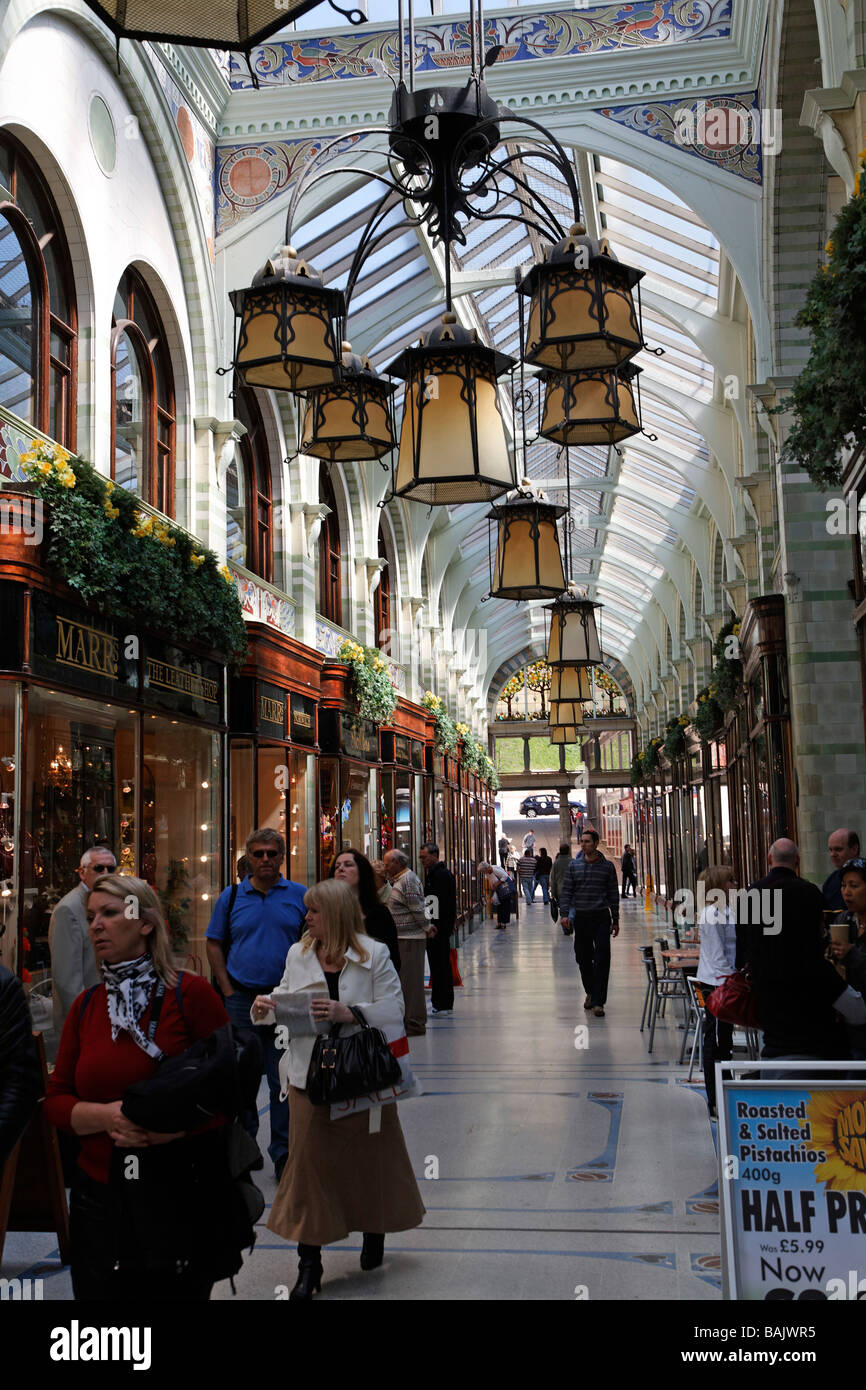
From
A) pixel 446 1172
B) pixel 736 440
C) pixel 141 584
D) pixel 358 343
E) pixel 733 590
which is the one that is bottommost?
pixel 446 1172

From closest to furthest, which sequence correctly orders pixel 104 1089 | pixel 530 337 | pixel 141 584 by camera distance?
pixel 104 1089 < pixel 530 337 < pixel 141 584

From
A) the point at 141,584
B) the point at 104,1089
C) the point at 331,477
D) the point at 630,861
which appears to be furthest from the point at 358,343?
the point at 630,861

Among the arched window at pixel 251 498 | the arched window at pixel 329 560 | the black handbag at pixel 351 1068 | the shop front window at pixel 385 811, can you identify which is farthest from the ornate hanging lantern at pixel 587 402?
the shop front window at pixel 385 811

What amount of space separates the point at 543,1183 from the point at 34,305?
694 cm

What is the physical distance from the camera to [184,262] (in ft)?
39.8

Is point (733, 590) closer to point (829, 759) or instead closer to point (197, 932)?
point (829, 759)

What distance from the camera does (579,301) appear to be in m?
5.37

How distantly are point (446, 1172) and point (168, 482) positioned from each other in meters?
7.64

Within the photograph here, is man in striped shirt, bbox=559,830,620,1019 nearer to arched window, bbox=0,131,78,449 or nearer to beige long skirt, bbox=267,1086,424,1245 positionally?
arched window, bbox=0,131,78,449

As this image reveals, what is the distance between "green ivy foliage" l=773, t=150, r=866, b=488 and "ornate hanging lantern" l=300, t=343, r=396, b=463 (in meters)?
2.09

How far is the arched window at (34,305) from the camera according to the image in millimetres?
8680

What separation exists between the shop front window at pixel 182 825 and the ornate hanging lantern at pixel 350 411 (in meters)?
4.06

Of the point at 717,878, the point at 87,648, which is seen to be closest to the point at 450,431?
the point at 717,878

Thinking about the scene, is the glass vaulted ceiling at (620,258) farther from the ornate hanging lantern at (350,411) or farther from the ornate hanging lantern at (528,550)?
the ornate hanging lantern at (350,411)
